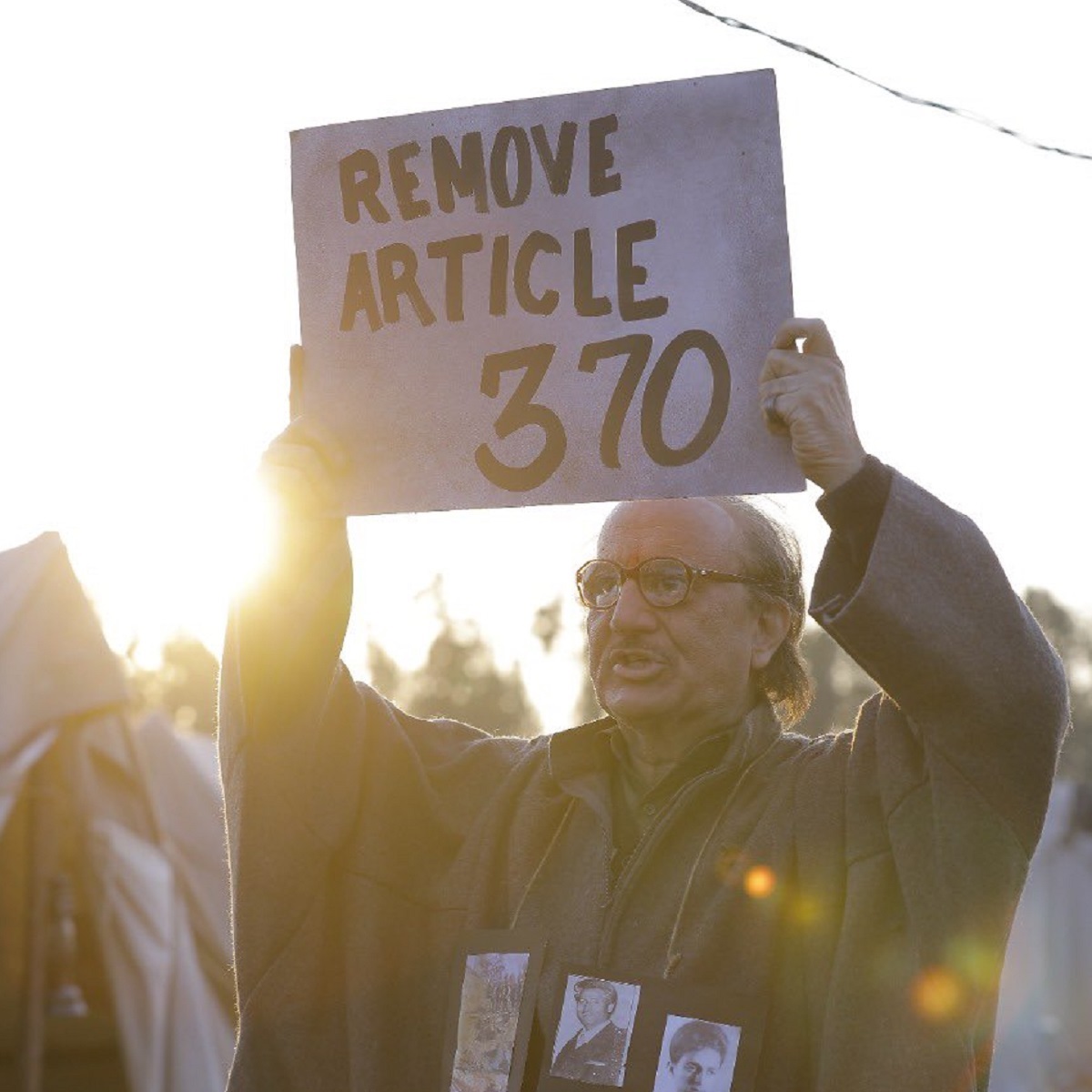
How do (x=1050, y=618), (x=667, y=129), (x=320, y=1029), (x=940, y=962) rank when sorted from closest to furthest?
1. (x=940, y=962)
2. (x=667, y=129)
3. (x=320, y=1029)
4. (x=1050, y=618)

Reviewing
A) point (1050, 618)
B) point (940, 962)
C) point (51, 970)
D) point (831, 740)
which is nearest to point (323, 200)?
point (831, 740)

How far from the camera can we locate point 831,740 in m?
3.19

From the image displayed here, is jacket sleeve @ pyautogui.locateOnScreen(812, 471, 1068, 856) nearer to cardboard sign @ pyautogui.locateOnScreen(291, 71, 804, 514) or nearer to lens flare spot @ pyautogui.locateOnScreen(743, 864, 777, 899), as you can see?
cardboard sign @ pyautogui.locateOnScreen(291, 71, 804, 514)

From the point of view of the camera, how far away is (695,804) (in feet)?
10.6

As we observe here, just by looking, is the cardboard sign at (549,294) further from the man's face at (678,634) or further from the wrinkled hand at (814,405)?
the man's face at (678,634)

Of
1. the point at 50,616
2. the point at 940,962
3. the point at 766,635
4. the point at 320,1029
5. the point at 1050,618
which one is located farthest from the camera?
the point at 1050,618

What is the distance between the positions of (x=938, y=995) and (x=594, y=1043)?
55cm

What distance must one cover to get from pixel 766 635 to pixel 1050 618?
174ft

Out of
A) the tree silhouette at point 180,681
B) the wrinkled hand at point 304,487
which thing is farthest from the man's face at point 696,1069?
the tree silhouette at point 180,681

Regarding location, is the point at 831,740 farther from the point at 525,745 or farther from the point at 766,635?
the point at 525,745

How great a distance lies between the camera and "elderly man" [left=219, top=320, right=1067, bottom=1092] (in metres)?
2.79

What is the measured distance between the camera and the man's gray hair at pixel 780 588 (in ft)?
11.5

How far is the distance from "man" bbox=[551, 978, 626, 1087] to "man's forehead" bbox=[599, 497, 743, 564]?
2.52 ft

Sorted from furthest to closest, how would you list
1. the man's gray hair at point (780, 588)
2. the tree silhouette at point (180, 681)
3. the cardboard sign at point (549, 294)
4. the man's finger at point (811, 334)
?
the tree silhouette at point (180, 681) → the man's gray hair at point (780, 588) → the cardboard sign at point (549, 294) → the man's finger at point (811, 334)
